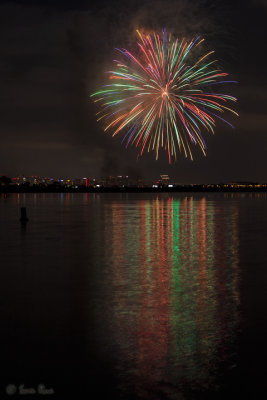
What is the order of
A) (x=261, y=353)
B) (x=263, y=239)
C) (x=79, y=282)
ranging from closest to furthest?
(x=261, y=353), (x=79, y=282), (x=263, y=239)

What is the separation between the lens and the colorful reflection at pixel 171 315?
21.3 ft

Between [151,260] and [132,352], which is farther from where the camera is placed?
[151,260]

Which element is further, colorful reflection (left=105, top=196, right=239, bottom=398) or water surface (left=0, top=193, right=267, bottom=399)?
colorful reflection (left=105, top=196, right=239, bottom=398)

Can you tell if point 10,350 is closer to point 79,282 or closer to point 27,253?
point 79,282

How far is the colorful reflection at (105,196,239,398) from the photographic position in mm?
6484

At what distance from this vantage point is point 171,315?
9477 mm

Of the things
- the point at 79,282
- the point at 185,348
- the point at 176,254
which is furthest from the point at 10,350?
the point at 176,254

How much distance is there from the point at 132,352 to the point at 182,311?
269cm

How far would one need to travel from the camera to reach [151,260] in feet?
55.4

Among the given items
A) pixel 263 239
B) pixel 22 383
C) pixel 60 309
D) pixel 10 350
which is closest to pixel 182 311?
pixel 60 309

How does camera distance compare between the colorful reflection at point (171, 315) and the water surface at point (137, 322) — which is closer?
the water surface at point (137, 322)

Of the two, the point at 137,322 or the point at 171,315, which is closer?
the point at 137,322

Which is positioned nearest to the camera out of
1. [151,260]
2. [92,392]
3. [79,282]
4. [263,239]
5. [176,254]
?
[92,392]

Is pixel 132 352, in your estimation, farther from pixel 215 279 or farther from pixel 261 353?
pixel 215 279
